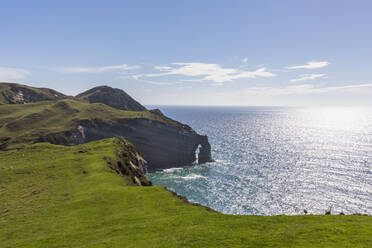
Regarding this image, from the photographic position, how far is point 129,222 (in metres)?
23.5

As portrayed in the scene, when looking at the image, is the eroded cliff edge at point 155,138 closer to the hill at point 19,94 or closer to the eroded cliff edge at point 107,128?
the eroded cliff edge at point 107,128

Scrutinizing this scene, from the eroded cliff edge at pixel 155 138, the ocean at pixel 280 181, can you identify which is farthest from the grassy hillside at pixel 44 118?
the ocean at pixel 280 181

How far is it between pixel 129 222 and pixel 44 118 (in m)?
112

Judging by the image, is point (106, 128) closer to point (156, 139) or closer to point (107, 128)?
point (107, 128)

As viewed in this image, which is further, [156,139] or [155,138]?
[155,138]

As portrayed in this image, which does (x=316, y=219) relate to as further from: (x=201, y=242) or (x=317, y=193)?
(x=317, y=193)

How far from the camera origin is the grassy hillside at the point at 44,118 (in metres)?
92.0

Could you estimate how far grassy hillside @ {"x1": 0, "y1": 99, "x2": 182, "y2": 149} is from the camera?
92000 mm

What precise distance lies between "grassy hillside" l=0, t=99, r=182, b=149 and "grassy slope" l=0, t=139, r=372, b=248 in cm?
6175

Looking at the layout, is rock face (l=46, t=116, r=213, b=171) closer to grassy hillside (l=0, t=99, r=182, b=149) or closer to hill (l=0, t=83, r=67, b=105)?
grassy hillside (l=0, t=99, r=182, b=149)

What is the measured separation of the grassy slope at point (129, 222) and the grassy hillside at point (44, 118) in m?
61.8

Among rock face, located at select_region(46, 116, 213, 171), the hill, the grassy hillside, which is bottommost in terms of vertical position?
rock face, located at select_region(46, 116, 213, 171)

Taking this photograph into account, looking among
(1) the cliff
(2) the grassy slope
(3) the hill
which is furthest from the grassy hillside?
(2) the grassy slope

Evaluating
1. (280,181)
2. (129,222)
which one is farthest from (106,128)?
(129,222)
